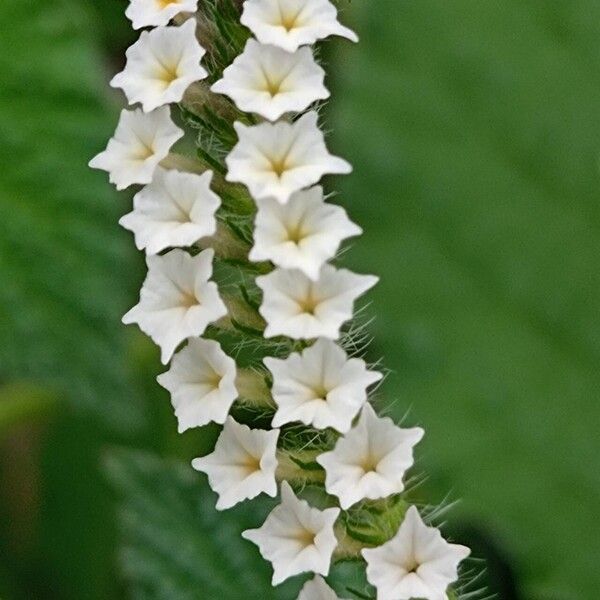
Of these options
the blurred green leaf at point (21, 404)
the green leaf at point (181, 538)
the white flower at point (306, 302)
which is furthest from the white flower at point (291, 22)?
the blurred green leaf at point (21, 404)

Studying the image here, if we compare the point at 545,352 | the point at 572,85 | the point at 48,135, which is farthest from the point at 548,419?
the point at 48,135

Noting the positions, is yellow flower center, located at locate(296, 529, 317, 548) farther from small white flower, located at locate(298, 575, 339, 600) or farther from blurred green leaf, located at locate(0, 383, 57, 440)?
blurred green leaf, located at locate(0, 383, 57, 440)

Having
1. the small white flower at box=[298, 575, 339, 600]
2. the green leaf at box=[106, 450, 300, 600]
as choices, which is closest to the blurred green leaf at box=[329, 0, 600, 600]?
the green leaf at box=[106, 450, 300, 600]

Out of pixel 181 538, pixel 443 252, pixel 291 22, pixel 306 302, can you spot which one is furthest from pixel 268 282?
pixel 443 252

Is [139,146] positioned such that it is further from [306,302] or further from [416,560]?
[416,560]

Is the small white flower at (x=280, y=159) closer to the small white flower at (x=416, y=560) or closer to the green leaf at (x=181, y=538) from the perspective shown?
the small white flower at (x=416, y=560)

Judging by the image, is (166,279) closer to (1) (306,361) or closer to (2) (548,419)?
(1) (306,361)
